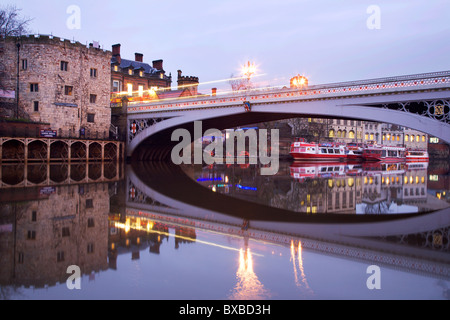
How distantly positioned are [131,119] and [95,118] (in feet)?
13.9

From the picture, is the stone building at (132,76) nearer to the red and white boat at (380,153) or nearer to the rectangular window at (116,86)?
the rectangular window at (116,86)

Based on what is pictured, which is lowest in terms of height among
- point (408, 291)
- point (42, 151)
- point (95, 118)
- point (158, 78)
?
point (408, 291)

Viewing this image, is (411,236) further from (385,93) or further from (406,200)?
(385,93)

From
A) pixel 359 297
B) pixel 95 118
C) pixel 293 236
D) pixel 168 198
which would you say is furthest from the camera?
pixel 95 118

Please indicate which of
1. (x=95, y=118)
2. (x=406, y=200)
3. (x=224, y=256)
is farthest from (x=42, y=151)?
(x=224, y=256)

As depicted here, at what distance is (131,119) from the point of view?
1795 inches

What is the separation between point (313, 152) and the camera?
5419cm

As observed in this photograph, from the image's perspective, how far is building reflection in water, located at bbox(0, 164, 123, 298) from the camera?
593cm

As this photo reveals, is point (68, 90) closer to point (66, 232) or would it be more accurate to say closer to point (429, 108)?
point (429, 108)

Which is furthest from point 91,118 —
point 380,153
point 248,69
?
point 380,153

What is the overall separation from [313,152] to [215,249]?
4813 cm

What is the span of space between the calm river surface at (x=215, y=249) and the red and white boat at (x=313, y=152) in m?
39.1

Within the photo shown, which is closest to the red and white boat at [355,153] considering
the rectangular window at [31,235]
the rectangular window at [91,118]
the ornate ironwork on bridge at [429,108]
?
the ornate ironwork on bridge at [429,108]

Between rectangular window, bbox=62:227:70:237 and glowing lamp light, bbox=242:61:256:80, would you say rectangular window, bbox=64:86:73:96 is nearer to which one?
glowing lamp light, bbox=242:61:256:80
